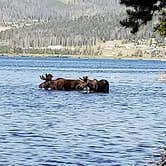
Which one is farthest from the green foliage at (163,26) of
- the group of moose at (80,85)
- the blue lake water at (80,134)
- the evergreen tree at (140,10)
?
the group of moose at (80,85)

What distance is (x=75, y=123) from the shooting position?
3344 cm

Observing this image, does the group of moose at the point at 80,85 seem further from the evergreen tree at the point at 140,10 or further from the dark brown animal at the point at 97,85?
the evergreen tree at the point at 140,10

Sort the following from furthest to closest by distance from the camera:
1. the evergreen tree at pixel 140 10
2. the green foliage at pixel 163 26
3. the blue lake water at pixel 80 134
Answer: the green foliage at pixel 163 26
the blue lake water at pixel 80 134
the evergreen tree at pixel 140 10

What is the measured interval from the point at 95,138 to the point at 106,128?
3831mm

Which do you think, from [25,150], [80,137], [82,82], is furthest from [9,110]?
[82,82]

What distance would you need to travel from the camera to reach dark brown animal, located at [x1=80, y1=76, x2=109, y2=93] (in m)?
64.1

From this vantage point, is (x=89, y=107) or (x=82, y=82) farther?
(x=82, y=82)

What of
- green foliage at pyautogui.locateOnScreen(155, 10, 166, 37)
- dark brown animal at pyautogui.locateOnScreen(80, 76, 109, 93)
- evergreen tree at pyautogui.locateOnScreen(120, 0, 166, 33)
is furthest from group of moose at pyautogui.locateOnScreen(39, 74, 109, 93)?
evergreen tree at pyautogui.locateOnScreen(120, 0, 166, 33)

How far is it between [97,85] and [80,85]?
2.25 meters

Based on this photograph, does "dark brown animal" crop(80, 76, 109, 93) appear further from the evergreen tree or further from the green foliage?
the evergreen tree

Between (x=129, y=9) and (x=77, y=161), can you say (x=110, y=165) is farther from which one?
(x=129, y=9)

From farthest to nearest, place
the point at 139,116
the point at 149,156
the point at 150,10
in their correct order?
the point at 139,116 < the point at 149,156 < the point at 150,10

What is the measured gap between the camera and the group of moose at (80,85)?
64.2 meters

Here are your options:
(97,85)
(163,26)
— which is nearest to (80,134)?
(163,26)
